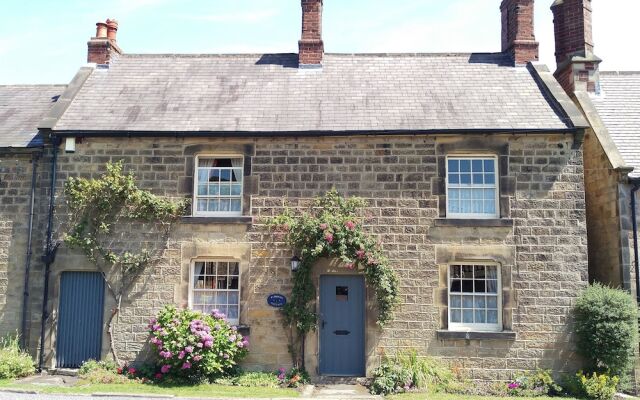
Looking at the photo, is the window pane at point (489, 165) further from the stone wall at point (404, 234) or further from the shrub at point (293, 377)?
the shrub at point (293, 377)

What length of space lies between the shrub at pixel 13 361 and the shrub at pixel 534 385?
9927mm

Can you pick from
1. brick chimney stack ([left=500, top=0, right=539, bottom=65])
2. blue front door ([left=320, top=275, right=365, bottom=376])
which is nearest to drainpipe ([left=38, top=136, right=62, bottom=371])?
blue front door ([left=320, top=275, right=365, bottom=376])

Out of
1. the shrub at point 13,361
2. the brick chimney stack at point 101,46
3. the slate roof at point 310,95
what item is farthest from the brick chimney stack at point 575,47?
the shrub at point 13,361

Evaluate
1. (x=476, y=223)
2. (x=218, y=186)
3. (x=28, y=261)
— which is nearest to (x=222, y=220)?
(x=218, y=186)

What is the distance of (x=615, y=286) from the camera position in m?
12.1

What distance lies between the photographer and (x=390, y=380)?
36.4 feet

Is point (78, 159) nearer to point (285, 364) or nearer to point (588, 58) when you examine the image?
point (285, 364)

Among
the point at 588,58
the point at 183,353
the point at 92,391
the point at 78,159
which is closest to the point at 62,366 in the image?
the point at 92,391

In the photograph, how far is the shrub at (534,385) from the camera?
436 inches

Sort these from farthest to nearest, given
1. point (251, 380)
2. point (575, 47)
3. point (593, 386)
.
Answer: point (575, 47) → point (251, 380) → point (593, 386)

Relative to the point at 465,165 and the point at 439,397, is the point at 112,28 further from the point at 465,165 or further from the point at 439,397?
the point at 439,397

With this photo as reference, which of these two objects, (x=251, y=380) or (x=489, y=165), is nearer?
(x=251, y=380)

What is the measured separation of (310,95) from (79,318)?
24.4ft

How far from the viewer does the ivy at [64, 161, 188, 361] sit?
1210cm
